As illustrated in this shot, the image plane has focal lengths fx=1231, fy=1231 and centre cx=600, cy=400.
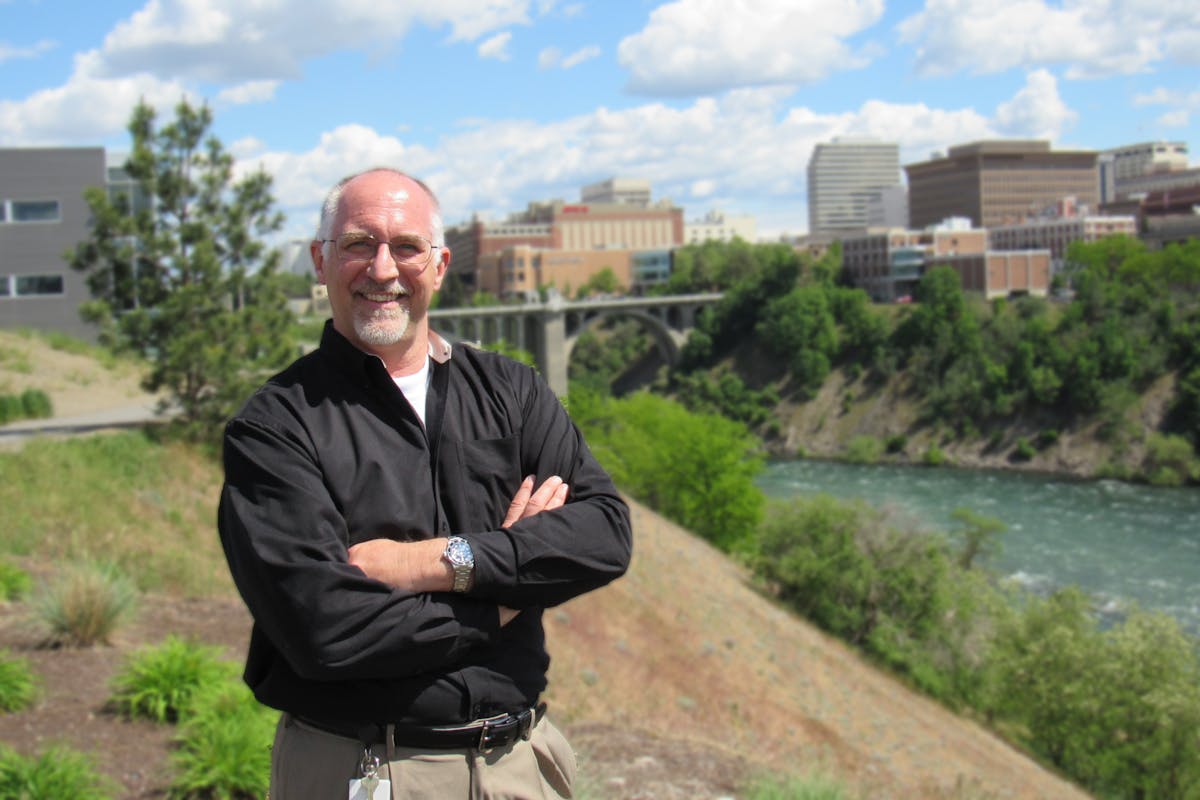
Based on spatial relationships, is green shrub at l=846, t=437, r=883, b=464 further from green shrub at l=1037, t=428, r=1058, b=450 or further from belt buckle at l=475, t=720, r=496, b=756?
belt buckle at l=475, t=720, r=496, b=756

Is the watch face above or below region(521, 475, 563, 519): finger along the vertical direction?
below

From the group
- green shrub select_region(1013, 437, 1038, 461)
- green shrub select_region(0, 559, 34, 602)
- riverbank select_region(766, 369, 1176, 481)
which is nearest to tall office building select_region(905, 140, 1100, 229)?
riverbank select_region(766, 369, 1176, 481)

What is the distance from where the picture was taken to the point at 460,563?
2570 millimetres

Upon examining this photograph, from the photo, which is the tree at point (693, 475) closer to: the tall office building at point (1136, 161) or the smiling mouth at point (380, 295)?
the smiling mouth at point (380, 295)

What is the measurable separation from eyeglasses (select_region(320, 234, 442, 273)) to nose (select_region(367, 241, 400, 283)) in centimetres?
1

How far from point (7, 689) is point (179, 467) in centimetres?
1013

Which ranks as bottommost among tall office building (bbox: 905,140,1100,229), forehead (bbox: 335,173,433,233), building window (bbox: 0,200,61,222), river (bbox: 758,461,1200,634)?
river (bbox: 758,461,1200,634)

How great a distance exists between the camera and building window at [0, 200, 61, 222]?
3759 cm

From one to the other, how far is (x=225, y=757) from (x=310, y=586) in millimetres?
3870

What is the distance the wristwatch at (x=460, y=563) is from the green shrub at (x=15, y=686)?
16.5 ft

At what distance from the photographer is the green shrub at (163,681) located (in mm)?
6766

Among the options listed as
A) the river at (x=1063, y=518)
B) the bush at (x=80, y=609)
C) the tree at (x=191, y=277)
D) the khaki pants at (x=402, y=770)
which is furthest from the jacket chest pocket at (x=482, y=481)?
the river at (x=1063, y=518)

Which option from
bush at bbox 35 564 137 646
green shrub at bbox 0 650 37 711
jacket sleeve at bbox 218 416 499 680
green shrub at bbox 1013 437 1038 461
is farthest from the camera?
green shrub at bbox 1013 437 1038 461

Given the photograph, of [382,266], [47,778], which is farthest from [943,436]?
[382,266]
